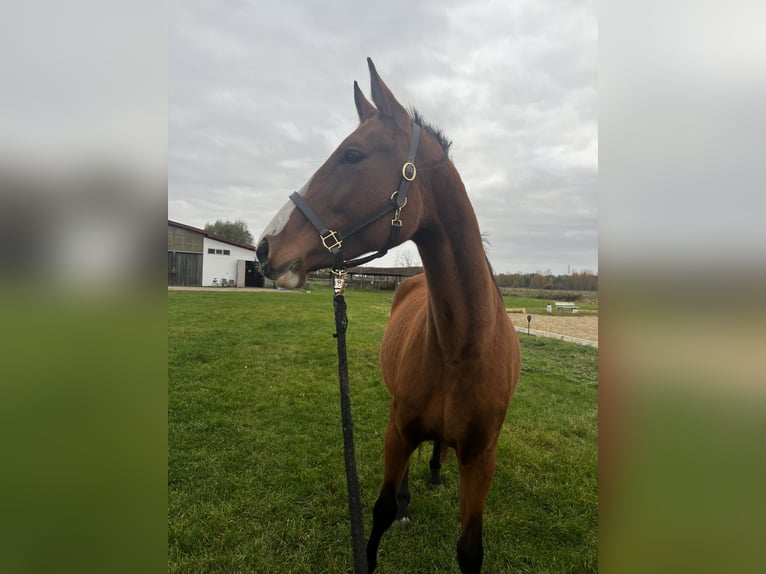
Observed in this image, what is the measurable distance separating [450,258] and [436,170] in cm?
49

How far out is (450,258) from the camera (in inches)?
80.1

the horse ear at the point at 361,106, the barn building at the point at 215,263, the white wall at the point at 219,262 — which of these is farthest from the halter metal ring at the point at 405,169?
the white wall at the point at 219,262

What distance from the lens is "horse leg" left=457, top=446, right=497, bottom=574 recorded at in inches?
91.6

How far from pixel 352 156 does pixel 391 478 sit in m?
2.10

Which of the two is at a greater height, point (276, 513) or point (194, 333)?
point (194, 333)

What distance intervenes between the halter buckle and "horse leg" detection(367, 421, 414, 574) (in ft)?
4.68

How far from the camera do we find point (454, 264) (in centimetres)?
204

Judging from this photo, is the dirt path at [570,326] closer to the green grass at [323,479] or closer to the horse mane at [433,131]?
the green grass at [323,479]

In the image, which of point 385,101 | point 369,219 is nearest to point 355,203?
point 369,219

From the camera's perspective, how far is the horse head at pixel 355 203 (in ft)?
5.64

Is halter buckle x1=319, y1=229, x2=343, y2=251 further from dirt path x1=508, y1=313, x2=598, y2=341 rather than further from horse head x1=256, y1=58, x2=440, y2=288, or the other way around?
dirt path x1=508, y1=313, x2=598, y2=341
